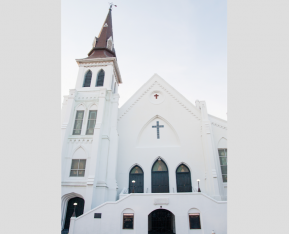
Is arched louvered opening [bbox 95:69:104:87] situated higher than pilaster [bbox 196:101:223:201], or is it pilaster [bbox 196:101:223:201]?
arched louvered opening [bbox 95:69:104:87]

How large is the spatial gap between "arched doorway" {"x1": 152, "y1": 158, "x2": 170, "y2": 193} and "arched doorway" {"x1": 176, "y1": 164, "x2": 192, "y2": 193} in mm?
893

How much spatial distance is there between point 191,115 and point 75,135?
9.93 meters

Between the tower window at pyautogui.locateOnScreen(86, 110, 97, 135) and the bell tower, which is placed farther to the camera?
the tower window at pyautogui.locateOnScreen(86, 110, 97, 135)

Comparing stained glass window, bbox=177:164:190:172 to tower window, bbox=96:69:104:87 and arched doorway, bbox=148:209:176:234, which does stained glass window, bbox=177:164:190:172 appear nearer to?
arched doorway, bbox=148:209:176:234

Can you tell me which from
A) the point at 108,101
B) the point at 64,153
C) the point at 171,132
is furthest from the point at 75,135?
the point at 171,132

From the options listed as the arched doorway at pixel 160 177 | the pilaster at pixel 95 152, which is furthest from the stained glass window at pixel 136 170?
the pilaster at pixel 95 152

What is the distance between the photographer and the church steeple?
2092 centimetres

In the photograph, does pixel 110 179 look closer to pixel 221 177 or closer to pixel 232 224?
pixel 221 177

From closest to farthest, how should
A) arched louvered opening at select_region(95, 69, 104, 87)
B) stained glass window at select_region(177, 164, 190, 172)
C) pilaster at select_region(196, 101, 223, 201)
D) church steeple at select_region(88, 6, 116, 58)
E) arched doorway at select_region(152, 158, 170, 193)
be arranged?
pilaster at select_region(196, 101, 223, 201)
arched doorway at select_region(152, 158, 170, 193)
stained glass window at select_region(177, 164, 190, 172)
arched louvered opening at select_region(95, 69, 104, 87)
church steeple at select_region(88, 6, 116, 58)

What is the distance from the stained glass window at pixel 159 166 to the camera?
Answer: 15499 mm

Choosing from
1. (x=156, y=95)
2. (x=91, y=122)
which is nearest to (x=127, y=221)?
(x=91, y=122)

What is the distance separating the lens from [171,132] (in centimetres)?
1686

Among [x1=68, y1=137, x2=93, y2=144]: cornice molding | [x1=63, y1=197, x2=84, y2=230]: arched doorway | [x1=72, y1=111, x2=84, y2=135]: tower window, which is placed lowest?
[x1=63, y1=197, x2=84, y2=230]: arched doorway

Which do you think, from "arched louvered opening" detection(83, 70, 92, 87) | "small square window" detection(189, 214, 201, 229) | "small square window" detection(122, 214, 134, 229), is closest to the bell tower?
"arched louvered opening" detection(83, 70, 92, 87)
